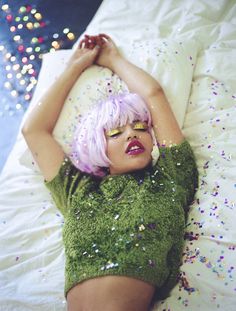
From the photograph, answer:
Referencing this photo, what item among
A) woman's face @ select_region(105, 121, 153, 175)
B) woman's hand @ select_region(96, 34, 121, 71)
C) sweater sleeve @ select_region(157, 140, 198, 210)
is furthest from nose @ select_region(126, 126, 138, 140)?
woman's hand @ select_region(96, 34, 121, 71)

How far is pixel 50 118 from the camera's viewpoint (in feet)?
4.84

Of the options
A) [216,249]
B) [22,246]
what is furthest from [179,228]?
[22,246]

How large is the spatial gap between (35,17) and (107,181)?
47.0 inches

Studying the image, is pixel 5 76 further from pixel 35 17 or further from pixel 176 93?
pixel 176 93

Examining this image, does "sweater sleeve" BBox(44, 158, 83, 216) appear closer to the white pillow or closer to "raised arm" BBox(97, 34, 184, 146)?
the white pillow

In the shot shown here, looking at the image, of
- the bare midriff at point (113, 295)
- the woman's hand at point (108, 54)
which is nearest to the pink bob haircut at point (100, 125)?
the woman's hand at point (108, 54)

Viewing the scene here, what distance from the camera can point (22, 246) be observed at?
4.31ft

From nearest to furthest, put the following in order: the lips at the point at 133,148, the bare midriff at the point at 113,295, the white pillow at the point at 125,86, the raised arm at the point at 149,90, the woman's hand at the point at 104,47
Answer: the bare midriff at the point at 113,295 < the lips at the point at 133,148 < the raised arm at the point at 149,90 < the white pillow at the point at 125,86 < the woman's hand at the point at 104,47

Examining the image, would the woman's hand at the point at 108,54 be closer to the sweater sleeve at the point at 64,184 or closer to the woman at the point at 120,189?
the woman at the point at 120,189

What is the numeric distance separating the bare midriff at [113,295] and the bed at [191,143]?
6 cm

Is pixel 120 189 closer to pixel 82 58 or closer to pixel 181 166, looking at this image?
pixel 181 166

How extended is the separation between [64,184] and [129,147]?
0.81 feet

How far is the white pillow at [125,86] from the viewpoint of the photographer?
58.3 inches

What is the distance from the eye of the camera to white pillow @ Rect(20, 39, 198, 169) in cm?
148
